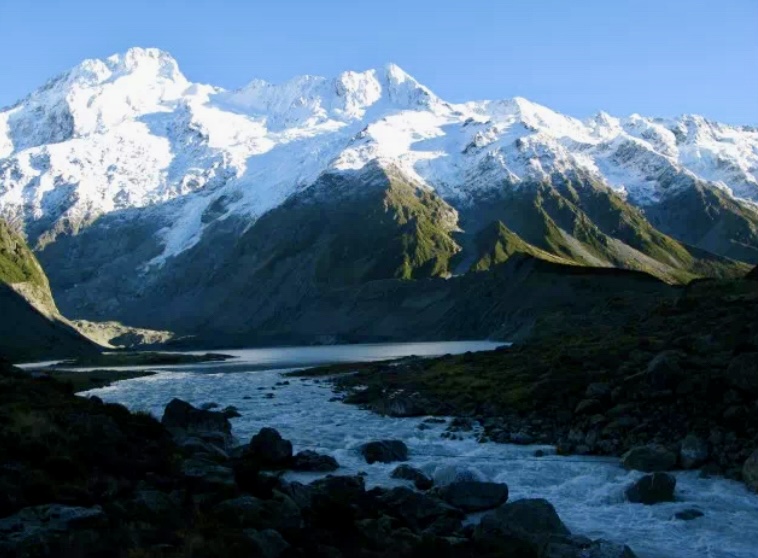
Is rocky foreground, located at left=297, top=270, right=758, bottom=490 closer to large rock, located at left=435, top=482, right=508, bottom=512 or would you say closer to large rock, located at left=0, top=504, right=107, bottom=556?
large rock, located at left=435, top=482, right=508, bottom=512

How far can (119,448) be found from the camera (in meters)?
33.2

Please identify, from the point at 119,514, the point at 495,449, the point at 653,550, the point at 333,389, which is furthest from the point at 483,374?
the point at 119,514

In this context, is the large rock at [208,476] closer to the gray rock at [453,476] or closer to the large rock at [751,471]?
the gray rock at [453,476]

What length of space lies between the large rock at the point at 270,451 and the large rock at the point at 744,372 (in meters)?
26.0

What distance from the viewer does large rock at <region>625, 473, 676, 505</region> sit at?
33.2m

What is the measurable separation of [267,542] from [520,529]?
31.4 feet

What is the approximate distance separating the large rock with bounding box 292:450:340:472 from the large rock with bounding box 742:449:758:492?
2040 centimetres

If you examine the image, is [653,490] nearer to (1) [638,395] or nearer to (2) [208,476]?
(1) [638,395]

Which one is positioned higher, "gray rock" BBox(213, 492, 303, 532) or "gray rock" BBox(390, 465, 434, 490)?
"gray rock" BBox(213, 492, 303, 532)

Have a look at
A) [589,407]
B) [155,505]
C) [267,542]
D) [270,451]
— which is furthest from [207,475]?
[589,407]

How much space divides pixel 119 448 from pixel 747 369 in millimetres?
34544

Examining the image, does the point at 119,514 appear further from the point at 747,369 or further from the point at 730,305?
the point at 730,305

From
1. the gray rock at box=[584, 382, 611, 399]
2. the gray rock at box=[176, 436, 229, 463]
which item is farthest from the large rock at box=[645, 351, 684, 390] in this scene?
the gray rock at box=[176, 436, 229, 463]

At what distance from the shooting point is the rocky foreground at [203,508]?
22562mm
